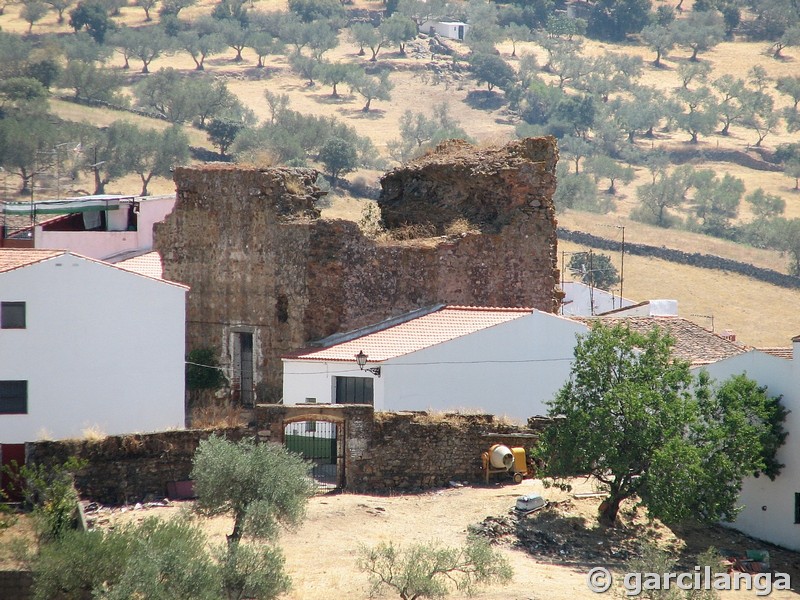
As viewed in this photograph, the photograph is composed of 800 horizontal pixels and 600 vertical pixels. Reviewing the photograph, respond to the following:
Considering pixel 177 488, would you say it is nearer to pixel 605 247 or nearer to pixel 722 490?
pixel 722 490

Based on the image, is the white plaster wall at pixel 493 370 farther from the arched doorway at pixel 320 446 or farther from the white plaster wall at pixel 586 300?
the white plaster wall at pixel 586 300

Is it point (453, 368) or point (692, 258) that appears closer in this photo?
point (453, 368)

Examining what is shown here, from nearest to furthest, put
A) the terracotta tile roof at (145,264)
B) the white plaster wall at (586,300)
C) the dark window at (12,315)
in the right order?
the dark window at (12,315) → the terracotta tile roof at (145,264) → the white plaster wall at (586,300)

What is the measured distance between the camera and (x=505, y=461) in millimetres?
29938

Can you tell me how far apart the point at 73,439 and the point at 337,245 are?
A: 9.05 metres

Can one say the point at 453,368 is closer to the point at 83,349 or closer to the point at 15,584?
the point at 83,349

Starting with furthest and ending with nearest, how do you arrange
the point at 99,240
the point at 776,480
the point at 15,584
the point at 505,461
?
the point at 99,240 → the point at 776,480 → the point at 505,461 → the point at 15,584

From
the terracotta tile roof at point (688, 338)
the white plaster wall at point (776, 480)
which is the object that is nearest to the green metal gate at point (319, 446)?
the terracotta tile roof at point (688, 338)

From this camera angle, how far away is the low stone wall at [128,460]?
92.5 ft

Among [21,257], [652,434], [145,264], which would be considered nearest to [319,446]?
[652,434]

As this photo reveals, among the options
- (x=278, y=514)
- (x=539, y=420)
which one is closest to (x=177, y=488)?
(x=278, y=514)

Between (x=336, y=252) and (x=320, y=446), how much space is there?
6.47 metres

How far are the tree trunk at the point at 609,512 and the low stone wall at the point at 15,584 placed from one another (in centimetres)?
1082

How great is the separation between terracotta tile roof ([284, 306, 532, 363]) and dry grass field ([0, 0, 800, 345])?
125 feet
